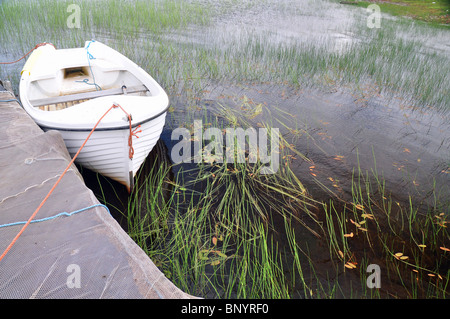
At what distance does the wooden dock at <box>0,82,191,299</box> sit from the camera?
135cm

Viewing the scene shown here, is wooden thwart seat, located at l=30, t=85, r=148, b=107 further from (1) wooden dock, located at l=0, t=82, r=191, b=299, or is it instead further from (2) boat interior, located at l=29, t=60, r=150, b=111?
(1) wooden dock, located at l=0, t=82, r=191, b=299

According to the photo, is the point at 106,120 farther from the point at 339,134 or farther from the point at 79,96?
the point at 339,134

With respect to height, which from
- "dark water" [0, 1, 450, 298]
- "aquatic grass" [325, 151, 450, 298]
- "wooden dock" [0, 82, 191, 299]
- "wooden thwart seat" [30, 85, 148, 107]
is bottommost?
"aquatic grass" [325, 151, 450, 298]

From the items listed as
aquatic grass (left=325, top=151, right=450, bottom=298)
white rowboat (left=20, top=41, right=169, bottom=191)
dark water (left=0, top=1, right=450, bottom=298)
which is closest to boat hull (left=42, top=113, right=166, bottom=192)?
white rowboat (left=20, top=41, right=169, bottom=191)

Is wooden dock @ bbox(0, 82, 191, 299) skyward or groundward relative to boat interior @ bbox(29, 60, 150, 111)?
groundward

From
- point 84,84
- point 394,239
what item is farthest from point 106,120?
point 394,239

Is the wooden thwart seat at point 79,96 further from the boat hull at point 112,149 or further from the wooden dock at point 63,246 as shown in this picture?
the wooden dock at point 63,246

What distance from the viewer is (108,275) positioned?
4.64ft

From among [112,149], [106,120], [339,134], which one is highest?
[106,120]

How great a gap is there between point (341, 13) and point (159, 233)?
12.0 metres

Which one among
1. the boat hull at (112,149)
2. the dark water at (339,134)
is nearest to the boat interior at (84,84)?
the dark water at (339,134)

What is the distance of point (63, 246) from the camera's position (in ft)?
5.07

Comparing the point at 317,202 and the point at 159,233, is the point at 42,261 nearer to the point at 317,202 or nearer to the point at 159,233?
the point at 159,233
